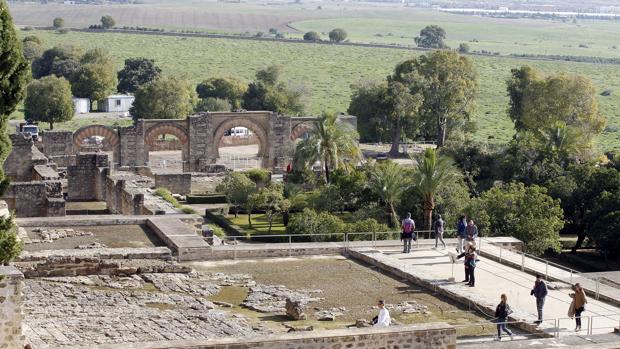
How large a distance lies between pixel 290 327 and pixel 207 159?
1824 inches

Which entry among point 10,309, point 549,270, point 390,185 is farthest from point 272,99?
point 10,309

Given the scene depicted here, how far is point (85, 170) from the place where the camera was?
50156mm

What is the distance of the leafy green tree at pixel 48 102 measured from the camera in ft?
268

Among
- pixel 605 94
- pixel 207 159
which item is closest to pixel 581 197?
pixel 207 159

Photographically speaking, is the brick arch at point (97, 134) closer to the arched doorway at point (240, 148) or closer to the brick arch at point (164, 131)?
the brick arch at point (164, 131)

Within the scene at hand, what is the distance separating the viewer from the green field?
4242 inches

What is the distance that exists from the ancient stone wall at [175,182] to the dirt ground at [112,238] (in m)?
28.6

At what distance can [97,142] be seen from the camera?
69938 millimetres

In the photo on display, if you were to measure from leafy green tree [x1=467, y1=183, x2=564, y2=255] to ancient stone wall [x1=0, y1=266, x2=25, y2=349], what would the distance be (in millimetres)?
23177

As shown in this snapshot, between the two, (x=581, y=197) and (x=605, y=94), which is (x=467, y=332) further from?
(x=605, y=94)

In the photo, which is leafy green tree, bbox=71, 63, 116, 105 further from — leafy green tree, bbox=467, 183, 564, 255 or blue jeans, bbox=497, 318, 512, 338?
blue jeans, bbox=497, 318, 512, 338

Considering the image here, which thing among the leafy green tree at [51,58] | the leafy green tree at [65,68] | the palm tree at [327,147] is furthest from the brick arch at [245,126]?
the leafy green tree at [51,58]

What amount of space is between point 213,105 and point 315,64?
50545 mm

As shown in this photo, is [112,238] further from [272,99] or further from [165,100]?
[272,99]
